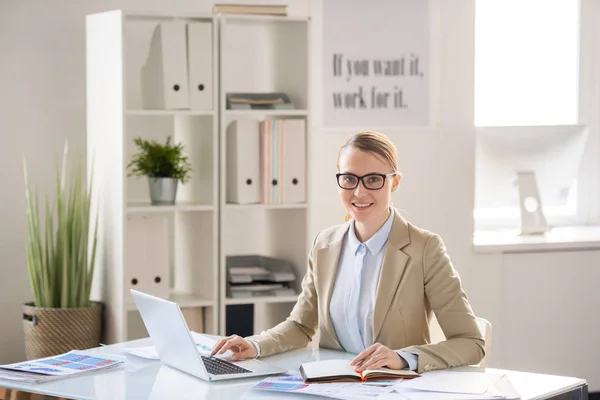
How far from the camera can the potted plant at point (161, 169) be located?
400 centimetres

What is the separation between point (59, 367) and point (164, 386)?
0.37 metres

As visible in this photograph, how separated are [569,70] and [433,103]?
1.04 m

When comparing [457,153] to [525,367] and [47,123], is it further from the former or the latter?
[47,123]

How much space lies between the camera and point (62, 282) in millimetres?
3984

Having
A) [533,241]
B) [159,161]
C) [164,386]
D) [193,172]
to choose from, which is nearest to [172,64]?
[159,161]

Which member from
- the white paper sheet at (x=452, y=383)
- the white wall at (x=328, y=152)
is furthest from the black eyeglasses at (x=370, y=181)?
the white wall at (x=328, y=152)

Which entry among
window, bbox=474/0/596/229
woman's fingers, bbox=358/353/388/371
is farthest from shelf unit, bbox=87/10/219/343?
window, bbox=474/0/596/229

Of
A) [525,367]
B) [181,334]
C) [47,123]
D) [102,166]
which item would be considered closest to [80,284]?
[102,166]

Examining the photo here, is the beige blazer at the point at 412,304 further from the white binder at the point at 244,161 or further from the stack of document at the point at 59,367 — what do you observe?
the white binder at the point at 244,161

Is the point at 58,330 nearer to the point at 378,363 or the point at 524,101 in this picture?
the point at 378,363

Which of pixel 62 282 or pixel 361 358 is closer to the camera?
pixel 361 358

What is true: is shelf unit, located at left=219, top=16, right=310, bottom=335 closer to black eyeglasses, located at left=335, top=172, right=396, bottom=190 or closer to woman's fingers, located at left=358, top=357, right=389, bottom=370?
black eyeglasses, located at left=335, top=172, right=396, bottom=190

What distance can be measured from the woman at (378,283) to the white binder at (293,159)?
1.20 meters

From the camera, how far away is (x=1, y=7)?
4.21 metres
